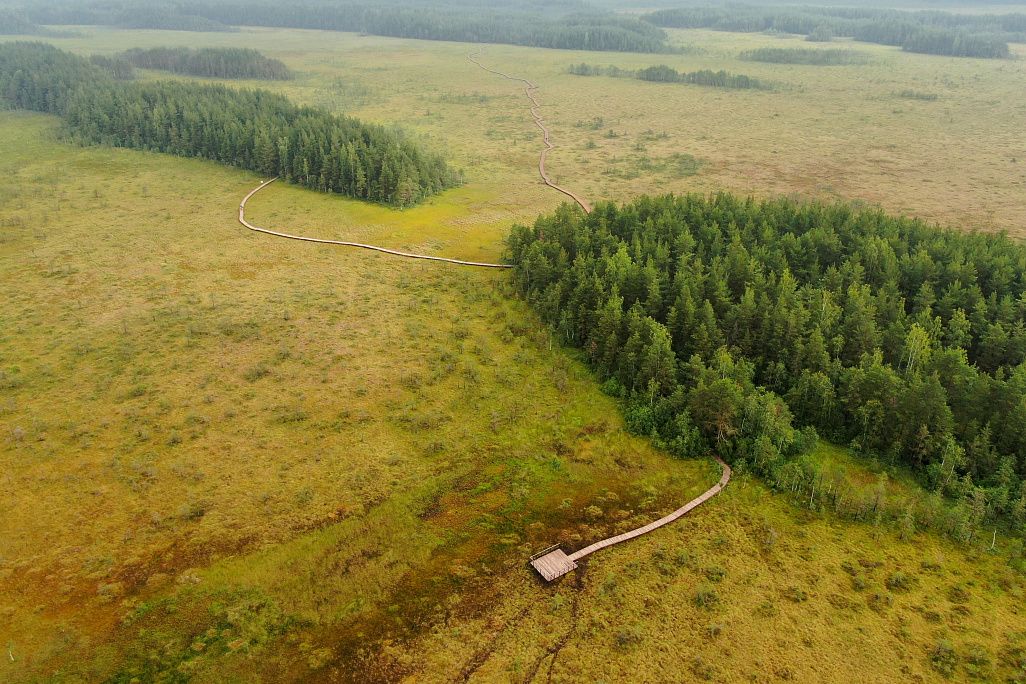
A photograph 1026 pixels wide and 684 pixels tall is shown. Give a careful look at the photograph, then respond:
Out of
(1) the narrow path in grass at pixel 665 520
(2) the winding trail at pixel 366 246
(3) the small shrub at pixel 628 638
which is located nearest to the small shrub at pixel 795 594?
(1) the narrow path in grass at pixel 665 520

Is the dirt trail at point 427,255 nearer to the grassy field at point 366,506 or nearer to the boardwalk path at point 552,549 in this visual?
the boardwalk path at point 552,549

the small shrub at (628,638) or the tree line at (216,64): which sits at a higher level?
the tree line at (216,64)

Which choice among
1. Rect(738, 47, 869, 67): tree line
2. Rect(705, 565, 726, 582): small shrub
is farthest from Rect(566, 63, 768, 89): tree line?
Rect(705, 565, 726, 582): small shrub

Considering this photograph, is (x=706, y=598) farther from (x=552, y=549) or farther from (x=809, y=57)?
(x=809, y=57)

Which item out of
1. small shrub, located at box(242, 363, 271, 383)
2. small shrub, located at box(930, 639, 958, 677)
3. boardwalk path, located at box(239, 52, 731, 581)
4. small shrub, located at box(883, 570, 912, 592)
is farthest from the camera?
small shrub, located at box(242, 363, 271, 383)

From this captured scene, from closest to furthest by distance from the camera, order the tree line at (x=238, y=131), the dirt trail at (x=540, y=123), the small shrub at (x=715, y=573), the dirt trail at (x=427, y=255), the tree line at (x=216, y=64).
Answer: the small shrub at (x=715, y=573), the dirt trail at (x=427, y=255), the tree line at (x=238, y=131), the dirt trail at (x=540, y=123), the tree line at (x=216, y=64)

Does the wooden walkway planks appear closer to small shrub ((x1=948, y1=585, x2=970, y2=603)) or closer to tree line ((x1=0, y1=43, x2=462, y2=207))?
small shrub ((x1=948, y1=585, x2=970, y2=603))
